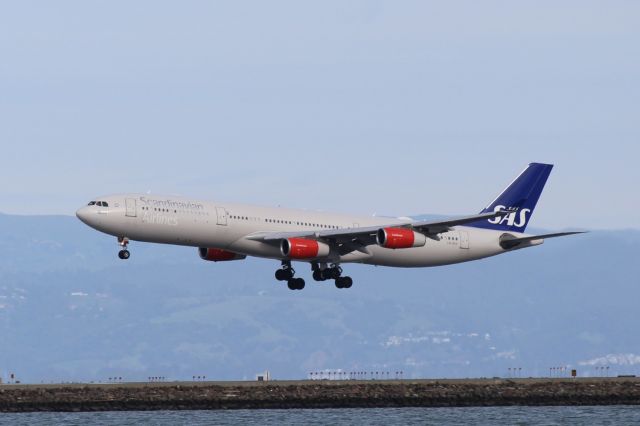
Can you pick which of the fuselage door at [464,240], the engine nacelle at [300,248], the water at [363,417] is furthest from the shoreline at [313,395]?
the fuselage door at [464,240]

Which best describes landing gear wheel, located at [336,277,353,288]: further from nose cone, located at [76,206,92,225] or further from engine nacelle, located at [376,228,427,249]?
nose cone, located at [76,206,92,225]

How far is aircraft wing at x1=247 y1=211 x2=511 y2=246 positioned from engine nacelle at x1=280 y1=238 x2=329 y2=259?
43 cm

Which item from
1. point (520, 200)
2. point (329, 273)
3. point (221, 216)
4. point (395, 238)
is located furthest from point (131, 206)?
point (520, 200)

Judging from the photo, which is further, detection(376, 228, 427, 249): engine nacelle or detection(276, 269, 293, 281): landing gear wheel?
detection(276, 269, 293, 281): landing gear wheel

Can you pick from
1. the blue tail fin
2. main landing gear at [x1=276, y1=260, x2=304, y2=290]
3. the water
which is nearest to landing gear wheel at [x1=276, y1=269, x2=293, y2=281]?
main landing gear at [x1=276, y1=260, x2=304, y2=290]

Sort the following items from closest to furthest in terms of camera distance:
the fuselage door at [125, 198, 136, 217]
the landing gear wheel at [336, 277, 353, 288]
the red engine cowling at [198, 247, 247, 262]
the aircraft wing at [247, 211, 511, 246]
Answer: the fuselage door at [125, 198, 136, 217] < the aircraft wing at [247, 211, 511, 246] < the red engine cowling at [198, 247, 247, 262] < the landing gear wheel at [336, 277, 353, 288]

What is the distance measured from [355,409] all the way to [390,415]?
4.40 metres

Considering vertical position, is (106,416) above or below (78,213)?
below

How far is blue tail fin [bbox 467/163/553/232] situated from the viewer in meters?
114

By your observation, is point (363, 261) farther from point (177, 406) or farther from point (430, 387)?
point (177, 406)

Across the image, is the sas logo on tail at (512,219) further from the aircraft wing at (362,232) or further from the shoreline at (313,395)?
the shoreline at (313,395)

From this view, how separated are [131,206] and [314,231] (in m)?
14.4

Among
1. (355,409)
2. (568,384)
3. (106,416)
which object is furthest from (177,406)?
(568,384)

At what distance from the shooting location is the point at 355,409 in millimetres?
104375
